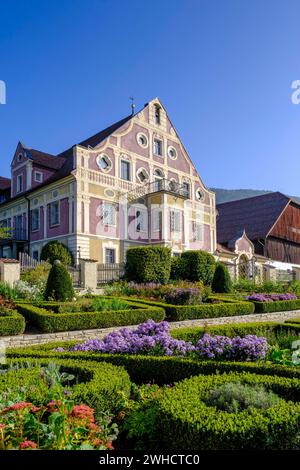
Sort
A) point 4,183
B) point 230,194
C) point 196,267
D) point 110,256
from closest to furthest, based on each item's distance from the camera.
Result: point 196,267, point 110,256, point 4,183, point 230,194

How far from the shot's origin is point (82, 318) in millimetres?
11195

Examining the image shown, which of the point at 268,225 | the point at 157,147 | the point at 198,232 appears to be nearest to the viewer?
the point at 157,147

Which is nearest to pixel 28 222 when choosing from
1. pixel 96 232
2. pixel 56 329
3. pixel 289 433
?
pixel 96 232

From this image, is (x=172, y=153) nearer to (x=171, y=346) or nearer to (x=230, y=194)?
(x=171, y=346)

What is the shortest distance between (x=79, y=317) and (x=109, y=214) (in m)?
16.8

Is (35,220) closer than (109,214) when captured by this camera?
No

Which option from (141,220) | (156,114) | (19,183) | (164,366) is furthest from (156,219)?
(164,366)

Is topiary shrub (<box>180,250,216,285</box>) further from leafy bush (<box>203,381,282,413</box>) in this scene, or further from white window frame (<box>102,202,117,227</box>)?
leafy bush (<box>203,381,282,413</box>)

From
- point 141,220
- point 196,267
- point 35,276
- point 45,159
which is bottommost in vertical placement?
point 35,276

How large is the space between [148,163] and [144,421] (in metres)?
27.7

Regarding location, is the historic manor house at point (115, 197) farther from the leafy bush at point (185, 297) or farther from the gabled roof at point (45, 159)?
the leafy bush at point (185, 297)

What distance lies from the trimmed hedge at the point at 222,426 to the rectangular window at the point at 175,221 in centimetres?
2605

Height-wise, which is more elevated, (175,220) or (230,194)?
(230,194)

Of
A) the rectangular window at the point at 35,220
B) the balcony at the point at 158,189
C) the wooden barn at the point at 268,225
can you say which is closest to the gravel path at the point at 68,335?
the balcony at the point at 158,189
